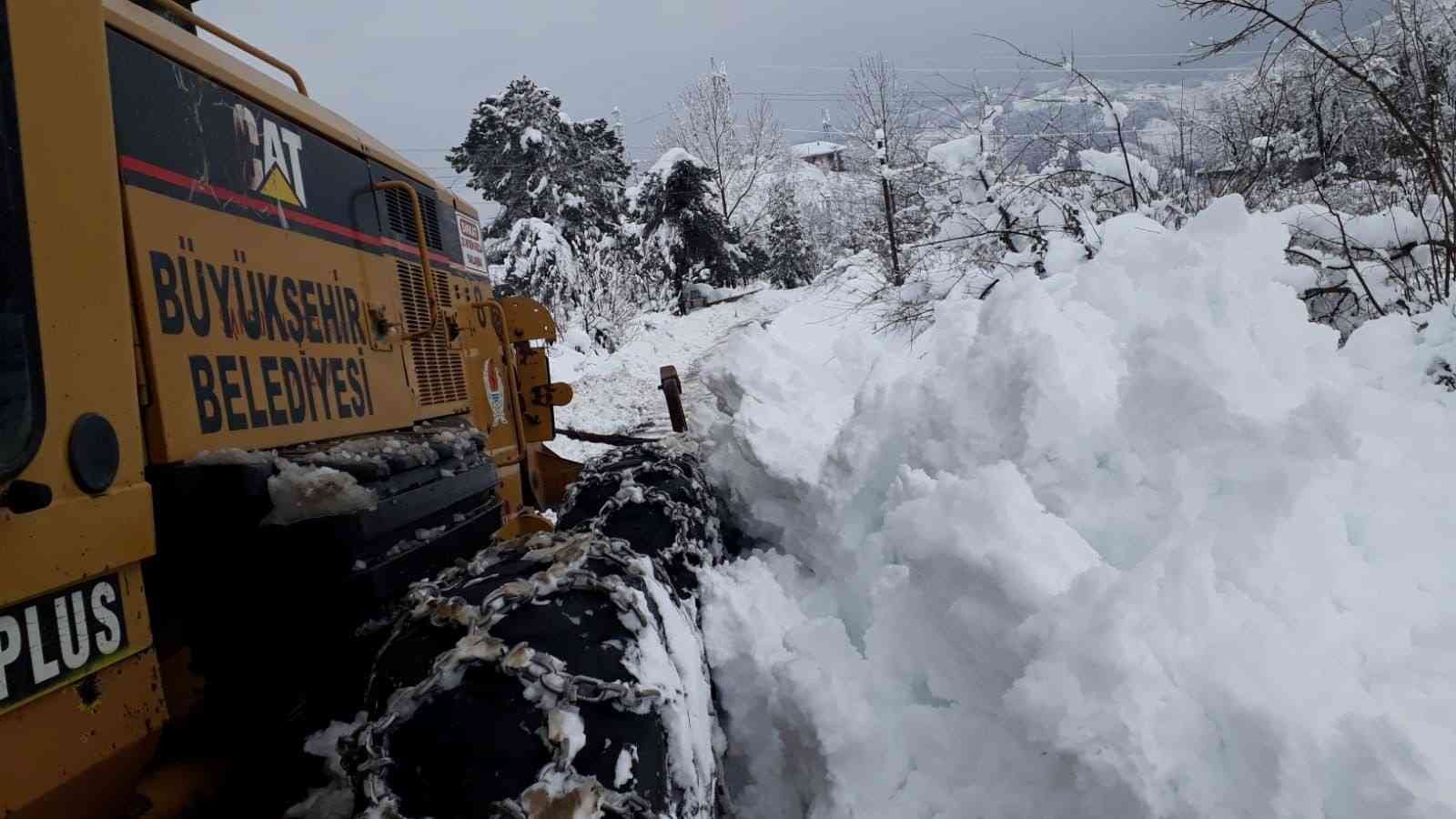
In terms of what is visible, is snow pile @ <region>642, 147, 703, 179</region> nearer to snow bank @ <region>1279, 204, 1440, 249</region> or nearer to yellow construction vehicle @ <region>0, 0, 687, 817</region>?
snow bank @ <region>1279, 204, 1440, 249</region>

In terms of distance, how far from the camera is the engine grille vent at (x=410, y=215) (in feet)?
9.61

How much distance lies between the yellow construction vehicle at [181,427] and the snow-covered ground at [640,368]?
1956mm

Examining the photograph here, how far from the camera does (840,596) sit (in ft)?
7.81

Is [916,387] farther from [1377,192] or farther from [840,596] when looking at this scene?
[1377,192]

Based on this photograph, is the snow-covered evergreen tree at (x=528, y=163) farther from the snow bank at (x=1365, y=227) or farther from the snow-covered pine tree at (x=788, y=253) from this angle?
the snow bank at (x=1365, y=227)

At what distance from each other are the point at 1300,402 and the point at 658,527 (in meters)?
1.75

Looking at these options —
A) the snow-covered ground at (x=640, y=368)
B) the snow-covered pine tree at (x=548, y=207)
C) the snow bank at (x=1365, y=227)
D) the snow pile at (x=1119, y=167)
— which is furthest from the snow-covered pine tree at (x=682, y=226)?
the snow bank at (x=1365, y=227)

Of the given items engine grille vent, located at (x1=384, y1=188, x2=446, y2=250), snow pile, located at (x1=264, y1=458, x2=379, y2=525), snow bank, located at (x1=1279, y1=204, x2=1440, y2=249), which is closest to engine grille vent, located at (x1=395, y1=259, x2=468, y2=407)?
engine grille vent, located at (x1=384, y1=188, x2=446, y2=250)

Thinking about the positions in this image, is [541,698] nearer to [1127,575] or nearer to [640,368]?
[1127,575]

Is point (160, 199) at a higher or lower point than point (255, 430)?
higher

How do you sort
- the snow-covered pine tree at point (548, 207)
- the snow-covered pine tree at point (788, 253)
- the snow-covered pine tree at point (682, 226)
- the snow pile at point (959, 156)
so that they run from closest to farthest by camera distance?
the snow pile at point (959, 156)
the snow-covered pine tree at point (548, 207)
the snow-covered pine tree at point (682, 226)
the snow-covered pine tree at point (788, 253)

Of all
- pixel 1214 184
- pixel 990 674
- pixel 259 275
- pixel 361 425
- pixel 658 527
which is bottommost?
pixel 990 674

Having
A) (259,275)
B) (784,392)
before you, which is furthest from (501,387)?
(259,275)

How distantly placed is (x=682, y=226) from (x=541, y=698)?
29.0 metres
